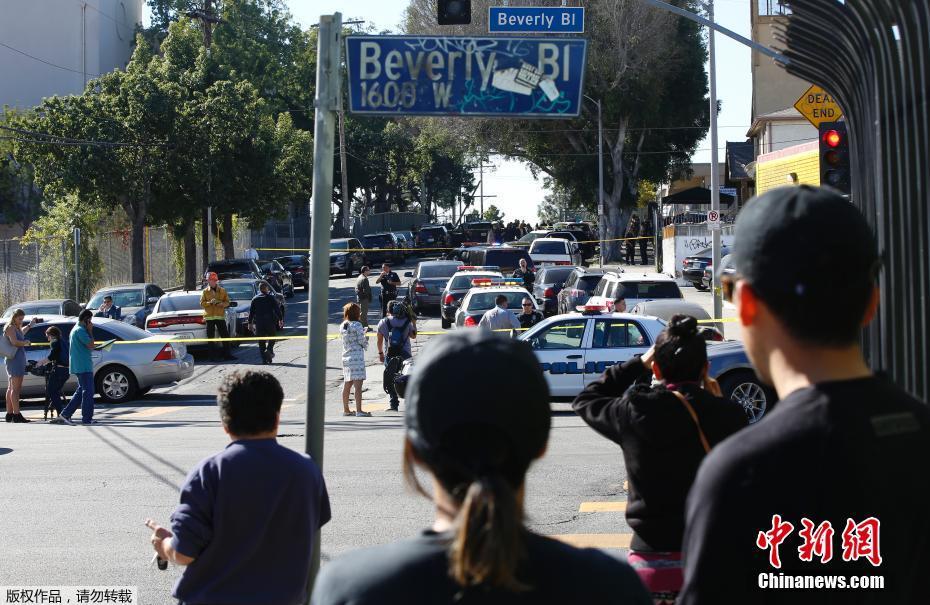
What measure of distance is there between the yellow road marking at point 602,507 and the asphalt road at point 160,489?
2cm

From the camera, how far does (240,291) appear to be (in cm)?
2864

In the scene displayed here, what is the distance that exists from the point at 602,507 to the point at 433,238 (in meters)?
53.4

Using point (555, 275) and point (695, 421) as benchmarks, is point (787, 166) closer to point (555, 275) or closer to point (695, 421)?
point (555, 275)

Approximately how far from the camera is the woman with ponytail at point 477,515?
6.57 feet

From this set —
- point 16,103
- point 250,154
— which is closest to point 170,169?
point 250,154

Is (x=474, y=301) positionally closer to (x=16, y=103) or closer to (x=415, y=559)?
(x=415, y=559)

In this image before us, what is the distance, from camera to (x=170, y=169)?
36.9m

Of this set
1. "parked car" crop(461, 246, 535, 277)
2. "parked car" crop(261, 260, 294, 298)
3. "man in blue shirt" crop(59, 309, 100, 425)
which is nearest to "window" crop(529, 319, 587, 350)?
"man in blue shirt" crop(59, 309, 100, 425)

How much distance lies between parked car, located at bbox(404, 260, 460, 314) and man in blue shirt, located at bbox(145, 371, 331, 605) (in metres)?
27.6

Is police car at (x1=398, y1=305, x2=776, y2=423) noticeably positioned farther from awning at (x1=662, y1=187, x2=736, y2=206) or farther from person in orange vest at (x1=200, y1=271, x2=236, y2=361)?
awning at (x1=662, y1=187, x2=736, y2=206)

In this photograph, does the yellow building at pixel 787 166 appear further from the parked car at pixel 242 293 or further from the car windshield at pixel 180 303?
the car windshield at pixel 180 303

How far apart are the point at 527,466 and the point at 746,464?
1.46ft

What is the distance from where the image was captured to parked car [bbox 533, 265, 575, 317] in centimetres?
2972

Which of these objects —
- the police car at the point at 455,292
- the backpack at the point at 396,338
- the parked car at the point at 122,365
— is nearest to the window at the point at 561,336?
the backpack at the point at 396,338
